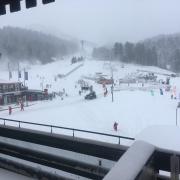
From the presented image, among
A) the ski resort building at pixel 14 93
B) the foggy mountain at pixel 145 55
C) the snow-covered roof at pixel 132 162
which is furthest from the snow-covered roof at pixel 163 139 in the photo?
the foggy mountain at pixel 145 55

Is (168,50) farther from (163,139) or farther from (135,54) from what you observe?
(163,139)

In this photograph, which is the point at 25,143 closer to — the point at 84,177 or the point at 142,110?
the point at 84,177

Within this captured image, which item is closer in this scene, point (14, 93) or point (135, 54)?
point (14, 93)

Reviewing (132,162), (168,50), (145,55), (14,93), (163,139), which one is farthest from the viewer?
(168,50)

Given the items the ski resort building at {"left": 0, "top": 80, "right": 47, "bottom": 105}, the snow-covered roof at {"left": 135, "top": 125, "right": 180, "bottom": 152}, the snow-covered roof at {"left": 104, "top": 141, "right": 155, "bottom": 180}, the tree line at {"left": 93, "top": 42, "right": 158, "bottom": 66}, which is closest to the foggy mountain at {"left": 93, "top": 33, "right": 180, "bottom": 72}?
the tree line at {"left": 93, "top": 42, "right": 158, "bottom": 66}

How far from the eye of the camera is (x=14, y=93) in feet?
116

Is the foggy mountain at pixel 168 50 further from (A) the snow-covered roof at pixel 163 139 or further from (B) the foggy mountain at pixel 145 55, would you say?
(A) the snow-covered roof at pixel 163 139

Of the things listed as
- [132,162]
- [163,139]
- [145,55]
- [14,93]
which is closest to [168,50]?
[145,55]

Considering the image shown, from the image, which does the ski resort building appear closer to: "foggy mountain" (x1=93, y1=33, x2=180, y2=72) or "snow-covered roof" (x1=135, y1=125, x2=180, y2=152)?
"snow-covered roof" (x1=135, y1=125, x2=180, y2=152)

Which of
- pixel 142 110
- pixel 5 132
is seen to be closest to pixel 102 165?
pixel 5 132

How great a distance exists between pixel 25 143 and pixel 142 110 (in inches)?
1040

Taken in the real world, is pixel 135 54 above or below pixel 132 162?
above

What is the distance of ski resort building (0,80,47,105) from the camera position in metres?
33.4

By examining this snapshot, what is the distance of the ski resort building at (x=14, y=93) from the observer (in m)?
33.4
